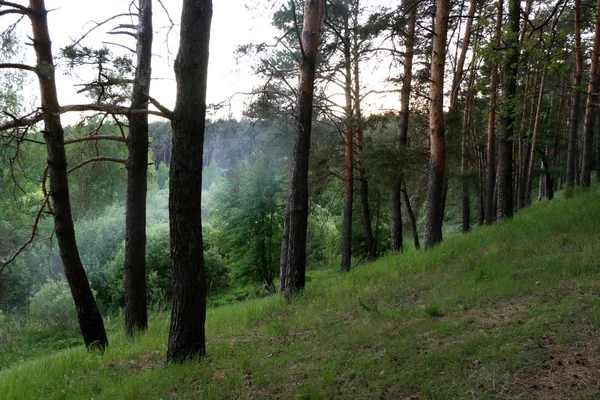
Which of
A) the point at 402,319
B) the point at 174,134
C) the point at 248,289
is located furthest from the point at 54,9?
the point at 248,289

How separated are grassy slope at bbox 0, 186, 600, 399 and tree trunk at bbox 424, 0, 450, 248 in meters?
2.21

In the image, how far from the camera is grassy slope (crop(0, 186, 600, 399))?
11.2 feet

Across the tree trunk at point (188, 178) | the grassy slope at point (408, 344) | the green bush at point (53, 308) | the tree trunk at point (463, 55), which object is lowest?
the green bush at point (53, 308)

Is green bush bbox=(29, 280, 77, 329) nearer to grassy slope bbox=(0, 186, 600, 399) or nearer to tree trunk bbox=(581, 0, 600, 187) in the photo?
grassy slope bbox=(0, 186, 600, 399)

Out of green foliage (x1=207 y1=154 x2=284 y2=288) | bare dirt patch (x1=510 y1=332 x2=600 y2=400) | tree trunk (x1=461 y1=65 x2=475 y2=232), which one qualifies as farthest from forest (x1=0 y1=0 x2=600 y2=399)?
green foliage (x1=207 y1=154 x2=284 y2=288)

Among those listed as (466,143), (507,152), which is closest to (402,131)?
(507,152)

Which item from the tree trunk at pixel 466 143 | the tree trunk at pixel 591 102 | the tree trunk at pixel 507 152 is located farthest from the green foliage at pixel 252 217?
the tree trunk at pixel 591 102

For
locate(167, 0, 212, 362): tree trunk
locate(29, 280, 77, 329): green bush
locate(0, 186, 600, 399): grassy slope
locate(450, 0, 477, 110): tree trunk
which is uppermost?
locate(450, 0, 477, 110): tree trunk

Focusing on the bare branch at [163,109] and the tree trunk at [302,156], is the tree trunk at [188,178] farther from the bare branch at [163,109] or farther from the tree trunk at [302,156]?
the tree trunk at [302,156]

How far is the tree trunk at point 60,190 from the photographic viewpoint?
5.95 metres

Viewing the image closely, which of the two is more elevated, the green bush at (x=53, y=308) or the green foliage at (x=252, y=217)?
the green foliage at (x=252, y=217)

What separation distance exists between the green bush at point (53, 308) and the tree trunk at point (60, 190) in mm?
11711

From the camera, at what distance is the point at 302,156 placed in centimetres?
767

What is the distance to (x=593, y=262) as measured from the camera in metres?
5.45
